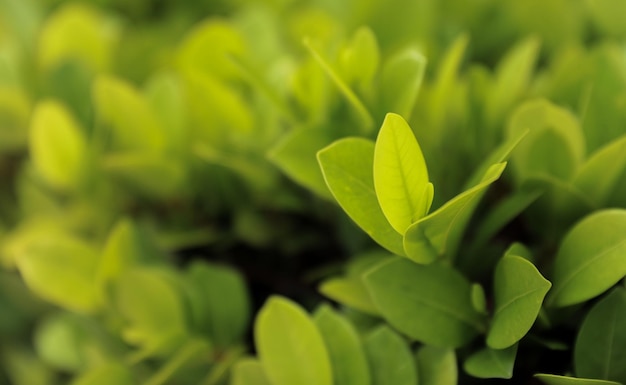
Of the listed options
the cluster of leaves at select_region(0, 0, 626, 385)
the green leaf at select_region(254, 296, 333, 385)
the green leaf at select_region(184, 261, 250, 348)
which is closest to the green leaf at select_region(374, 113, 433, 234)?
→ the cluster of leaves at select_region(0, 0, 626, 385)

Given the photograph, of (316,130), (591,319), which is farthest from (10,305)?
(591,319)

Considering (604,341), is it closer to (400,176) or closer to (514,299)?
(514,299)

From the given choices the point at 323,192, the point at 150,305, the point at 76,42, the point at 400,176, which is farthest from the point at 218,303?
the point at 76,42

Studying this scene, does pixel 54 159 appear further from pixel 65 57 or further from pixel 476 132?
pixel 476 132

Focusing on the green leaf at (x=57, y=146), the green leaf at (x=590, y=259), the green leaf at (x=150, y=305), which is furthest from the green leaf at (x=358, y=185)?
the green leaf at (x=57, y=146)

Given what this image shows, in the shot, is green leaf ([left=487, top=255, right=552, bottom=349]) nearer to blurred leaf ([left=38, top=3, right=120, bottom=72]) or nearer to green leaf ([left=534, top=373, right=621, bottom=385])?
green leaf ([left=534, top=373, right=621, bottom=385])

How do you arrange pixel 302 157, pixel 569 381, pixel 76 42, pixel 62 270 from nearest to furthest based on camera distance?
pixel 569 381, pixel 302 157, pixel 62 270, pixel 76 42
